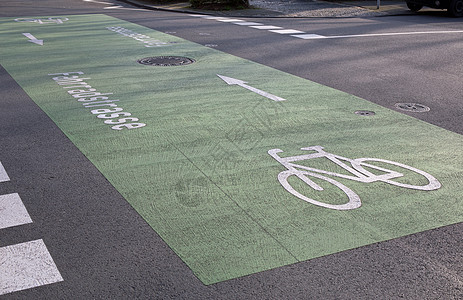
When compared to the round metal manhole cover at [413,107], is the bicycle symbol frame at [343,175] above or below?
below

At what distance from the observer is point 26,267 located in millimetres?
4328

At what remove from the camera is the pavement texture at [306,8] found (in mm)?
21906

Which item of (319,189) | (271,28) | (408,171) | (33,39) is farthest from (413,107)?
(33,39)

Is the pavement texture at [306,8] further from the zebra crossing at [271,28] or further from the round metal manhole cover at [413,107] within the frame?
the round metal manhole cover at [413,107]

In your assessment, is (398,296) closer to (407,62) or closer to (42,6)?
(407,62)

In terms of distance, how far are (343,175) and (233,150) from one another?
59.7 inches

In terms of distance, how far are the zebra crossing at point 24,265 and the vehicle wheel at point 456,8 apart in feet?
67.1

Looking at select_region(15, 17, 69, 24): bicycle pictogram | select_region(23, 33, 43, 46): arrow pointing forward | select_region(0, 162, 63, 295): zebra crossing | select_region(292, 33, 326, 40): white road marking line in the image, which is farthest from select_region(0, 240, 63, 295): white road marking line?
select_region(15, 17, 69, 24): bicycle pictogram

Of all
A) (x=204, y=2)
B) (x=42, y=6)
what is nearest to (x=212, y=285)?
(x=204, y=2)

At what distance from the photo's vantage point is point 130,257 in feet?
14.8

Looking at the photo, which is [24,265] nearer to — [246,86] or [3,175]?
[3,175]

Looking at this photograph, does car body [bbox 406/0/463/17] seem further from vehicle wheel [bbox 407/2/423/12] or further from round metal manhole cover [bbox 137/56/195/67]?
round metal manhole cover [bbox 137/56/195/67]

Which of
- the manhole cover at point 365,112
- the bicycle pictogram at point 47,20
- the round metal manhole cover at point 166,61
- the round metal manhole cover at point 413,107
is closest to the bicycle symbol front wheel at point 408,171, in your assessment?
the manhole cover at point 365,112

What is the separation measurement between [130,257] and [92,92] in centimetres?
584
